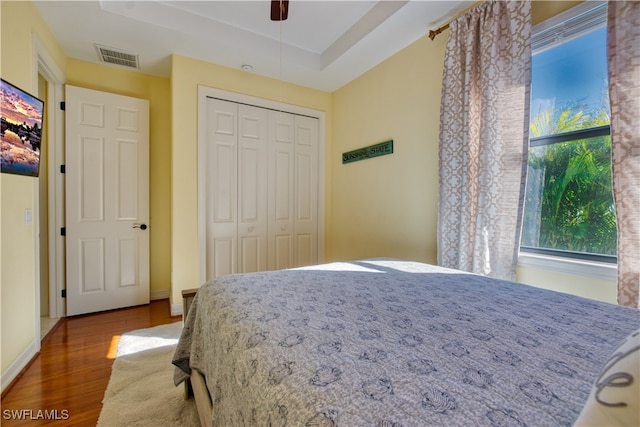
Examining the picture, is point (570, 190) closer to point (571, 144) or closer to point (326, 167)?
point (571, 144)

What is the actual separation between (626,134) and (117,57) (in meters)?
4.14

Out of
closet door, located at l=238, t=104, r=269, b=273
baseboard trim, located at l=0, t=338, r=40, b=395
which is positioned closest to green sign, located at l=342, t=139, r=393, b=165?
closet door, located at l=238, t=104, r=269, b=273

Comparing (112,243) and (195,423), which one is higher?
(112,243)

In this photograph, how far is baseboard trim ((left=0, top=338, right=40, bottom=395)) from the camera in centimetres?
168

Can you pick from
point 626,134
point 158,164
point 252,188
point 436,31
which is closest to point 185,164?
point 158,164

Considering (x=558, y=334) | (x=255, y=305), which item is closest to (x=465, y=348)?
(x=558, y=334)

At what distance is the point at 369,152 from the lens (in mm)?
3145

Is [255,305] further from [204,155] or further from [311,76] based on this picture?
[311,76]

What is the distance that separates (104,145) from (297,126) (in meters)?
2.18

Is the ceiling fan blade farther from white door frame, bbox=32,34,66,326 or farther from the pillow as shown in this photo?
white door frame, bbox=32,34,66,326

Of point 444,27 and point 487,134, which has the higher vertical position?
point 444,27

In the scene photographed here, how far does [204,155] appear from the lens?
3.01 metres

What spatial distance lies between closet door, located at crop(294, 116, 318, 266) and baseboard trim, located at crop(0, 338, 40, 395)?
2498mm

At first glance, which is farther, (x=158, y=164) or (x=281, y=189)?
(x=281, y=189)
